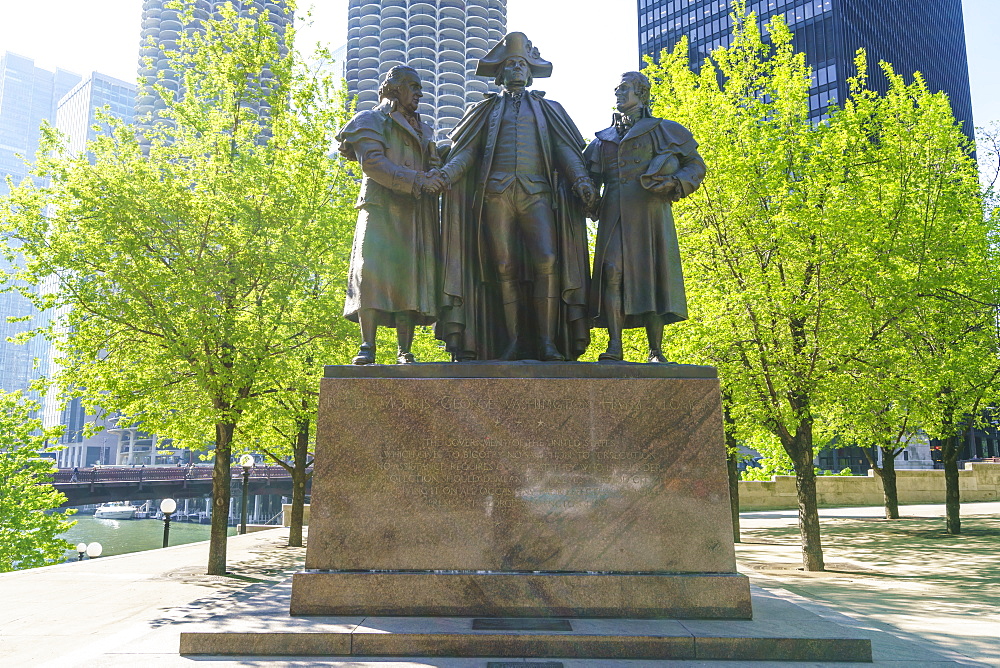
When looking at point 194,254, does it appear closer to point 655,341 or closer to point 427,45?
point 655,341

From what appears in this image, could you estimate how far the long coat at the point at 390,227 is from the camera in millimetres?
6895

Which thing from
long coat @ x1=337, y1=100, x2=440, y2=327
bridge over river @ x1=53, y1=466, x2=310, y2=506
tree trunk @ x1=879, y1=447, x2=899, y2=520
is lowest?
bridge over river @ x1=53, y1=466, x2=310, y2=506

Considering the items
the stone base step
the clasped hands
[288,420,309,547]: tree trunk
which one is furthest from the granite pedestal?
[288,420,309,547]: tree trunk

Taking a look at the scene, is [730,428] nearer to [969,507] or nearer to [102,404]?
[102,404]

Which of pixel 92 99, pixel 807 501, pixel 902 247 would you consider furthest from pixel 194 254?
pixel 92 99

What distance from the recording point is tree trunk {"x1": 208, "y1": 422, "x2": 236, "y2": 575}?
51.2ft

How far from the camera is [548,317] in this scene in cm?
723

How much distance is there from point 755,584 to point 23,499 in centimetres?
2936

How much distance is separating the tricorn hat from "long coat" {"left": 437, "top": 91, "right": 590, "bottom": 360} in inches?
13.9

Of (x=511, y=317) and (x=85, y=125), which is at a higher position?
(x=85, y=125)

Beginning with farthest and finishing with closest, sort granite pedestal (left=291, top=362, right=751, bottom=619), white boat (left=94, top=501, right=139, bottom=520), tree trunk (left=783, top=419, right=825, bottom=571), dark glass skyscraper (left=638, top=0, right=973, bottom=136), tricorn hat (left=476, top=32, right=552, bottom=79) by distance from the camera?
1. white boat (left=94, top=501, right=139, bottom=520)
2. dark glass skyscraper (left=638, top=0, right=973, bottom=136)
3. tree trunk (left=783, top=419, right=825, bottom=571)
4. tricorn hat (left=476, top=32, right=552, bottom=79)
5. granite pedestal (left=291, top=362, right=751, bottom=619)

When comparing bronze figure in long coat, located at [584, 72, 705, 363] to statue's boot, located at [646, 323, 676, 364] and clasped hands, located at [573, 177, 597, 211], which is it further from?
clasped hands, located at [573, 177, 597, 211]

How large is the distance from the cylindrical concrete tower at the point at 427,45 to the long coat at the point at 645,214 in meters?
139

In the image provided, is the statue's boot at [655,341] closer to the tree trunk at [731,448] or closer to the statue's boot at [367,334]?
the statue's boot at [367,334]
